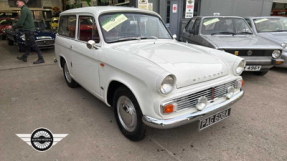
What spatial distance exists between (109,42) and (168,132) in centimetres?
158

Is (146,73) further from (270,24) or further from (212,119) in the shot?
(270,24)

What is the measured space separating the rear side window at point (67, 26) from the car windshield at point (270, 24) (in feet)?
18.6

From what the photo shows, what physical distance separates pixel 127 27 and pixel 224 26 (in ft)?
11.6

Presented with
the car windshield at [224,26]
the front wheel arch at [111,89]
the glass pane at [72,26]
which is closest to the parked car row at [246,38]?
the car windshield at [224,26]

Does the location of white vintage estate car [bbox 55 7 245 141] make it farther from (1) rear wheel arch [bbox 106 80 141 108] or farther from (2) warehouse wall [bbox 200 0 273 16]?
(2) warehouse wall [bbox 200 0 273 16]

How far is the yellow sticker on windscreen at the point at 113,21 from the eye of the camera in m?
2.93

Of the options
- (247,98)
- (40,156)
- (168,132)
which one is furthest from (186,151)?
(247,98)

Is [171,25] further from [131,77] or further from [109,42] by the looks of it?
[131,77]

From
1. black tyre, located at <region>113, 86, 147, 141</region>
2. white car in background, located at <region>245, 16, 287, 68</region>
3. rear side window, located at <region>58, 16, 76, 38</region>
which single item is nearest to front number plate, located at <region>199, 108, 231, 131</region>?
black tyre, located at <region>113, 86, 147, 141</region>

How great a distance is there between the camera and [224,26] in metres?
5.43

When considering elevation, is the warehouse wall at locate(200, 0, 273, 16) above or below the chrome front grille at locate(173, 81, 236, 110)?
above

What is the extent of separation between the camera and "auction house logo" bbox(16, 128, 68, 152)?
2.52m

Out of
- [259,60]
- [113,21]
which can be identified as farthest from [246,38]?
[113,21]

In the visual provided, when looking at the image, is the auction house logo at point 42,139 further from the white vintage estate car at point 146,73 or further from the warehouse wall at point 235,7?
the warehouse wall at point 235,7
